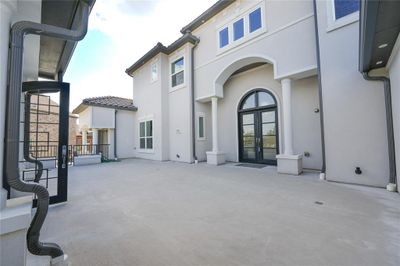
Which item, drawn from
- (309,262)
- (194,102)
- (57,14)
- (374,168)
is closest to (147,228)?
(309,262)

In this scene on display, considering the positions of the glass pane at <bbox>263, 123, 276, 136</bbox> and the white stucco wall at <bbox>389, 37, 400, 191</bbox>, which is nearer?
the white stucco wall at <bbox>389, 37, 400, 191</bbox>

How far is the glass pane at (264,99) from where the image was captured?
7.38 m

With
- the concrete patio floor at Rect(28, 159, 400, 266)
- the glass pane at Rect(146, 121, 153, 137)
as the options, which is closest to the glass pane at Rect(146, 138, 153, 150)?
the glass pane at Rect(146, 121, 153, 137)

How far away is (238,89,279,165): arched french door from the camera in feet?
23.8

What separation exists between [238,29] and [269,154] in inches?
208

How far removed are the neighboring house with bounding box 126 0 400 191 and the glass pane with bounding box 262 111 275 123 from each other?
0.14 feet

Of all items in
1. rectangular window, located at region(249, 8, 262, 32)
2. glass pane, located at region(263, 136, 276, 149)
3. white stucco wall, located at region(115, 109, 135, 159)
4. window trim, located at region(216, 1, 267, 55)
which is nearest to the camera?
window trim, located at region(216, 1, 267, 55)

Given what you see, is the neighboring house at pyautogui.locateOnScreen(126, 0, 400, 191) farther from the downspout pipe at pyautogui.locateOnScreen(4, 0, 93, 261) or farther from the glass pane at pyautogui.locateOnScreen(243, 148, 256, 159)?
the downspout pipe at pyautogui.locateOnScreen(4, 0, 93, 261)

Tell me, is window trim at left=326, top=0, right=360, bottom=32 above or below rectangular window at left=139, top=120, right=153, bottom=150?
above

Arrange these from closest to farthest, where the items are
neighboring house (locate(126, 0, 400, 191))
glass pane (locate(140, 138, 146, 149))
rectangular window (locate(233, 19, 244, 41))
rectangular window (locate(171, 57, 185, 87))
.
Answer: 1. neighboring house (locate(126, 0, 400, 191))
2. rectangular window (locate(233, 19, 244, 41))
3. rectangular window (locate(171, 57, 185, 87))
4. glass pane (locate(140, 138, 146, 149))

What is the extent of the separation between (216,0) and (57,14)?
6.73 metres

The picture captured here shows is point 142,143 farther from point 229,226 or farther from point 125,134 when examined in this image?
point 229,226

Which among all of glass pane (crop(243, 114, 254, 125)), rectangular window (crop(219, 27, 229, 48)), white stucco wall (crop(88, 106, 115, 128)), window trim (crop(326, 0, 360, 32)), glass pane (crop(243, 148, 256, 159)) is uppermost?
rectangular window (crop(219, 27, 229, 48))

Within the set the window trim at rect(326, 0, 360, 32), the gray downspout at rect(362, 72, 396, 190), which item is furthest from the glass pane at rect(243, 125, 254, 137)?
the gray downspout at rect(362, 72, 396, 190)
